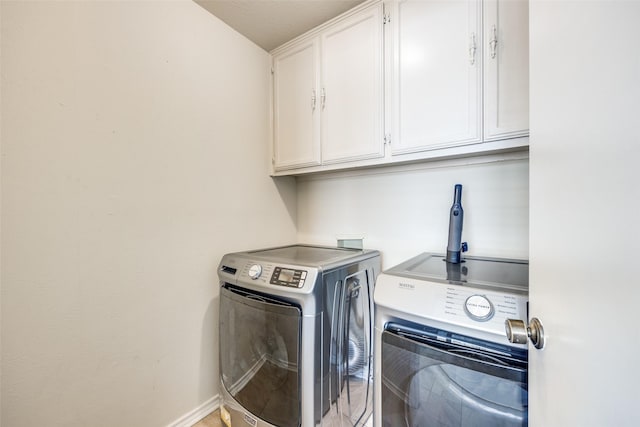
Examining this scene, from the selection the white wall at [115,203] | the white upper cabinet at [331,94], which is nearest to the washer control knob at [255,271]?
the white wall at [115,203]

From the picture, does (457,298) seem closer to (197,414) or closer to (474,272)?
(474,272)

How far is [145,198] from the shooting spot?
1.22 meters

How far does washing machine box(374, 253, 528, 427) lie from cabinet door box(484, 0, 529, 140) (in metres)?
0.62

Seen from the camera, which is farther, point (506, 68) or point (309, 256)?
point (309, 256)

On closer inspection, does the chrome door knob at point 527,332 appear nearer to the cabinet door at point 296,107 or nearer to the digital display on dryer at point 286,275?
the digital display on dryer at point 286,275

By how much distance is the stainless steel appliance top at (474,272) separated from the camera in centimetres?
82

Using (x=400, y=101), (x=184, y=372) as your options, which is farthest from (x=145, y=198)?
(x=400, y=101)

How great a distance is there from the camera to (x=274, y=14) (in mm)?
1473

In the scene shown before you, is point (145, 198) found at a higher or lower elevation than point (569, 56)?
lower

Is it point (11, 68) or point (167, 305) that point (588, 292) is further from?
point (11, 68)

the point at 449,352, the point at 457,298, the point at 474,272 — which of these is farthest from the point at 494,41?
the point at 449,352

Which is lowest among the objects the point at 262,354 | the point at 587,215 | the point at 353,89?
the point at 262,354

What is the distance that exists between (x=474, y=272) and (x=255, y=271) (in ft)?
3.05

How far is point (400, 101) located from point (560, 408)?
4.15 feet
